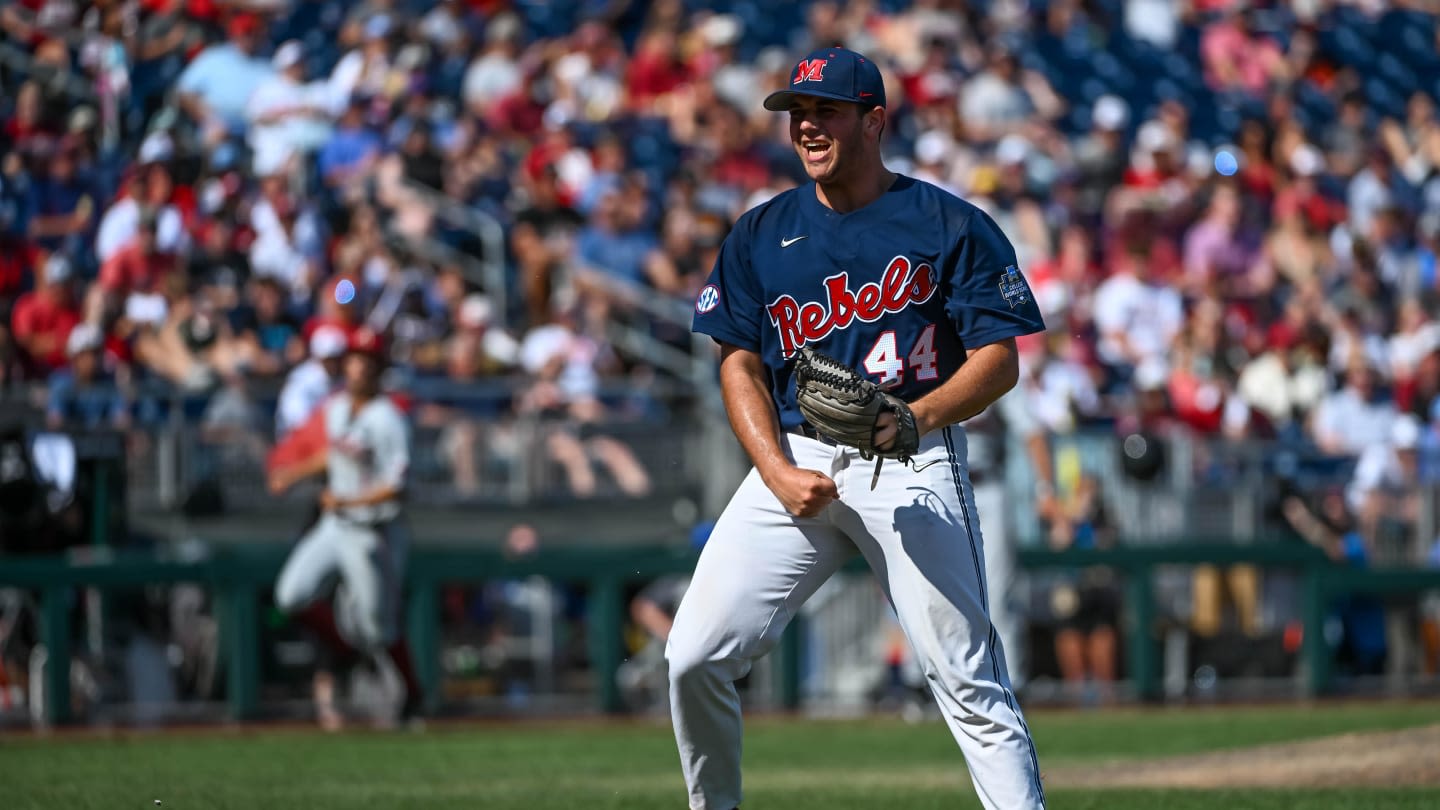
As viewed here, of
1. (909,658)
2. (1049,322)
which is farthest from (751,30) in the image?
(909,658)

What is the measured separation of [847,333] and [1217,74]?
613 inches

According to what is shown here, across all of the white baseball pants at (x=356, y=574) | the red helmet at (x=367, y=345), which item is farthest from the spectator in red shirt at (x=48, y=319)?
the white baseball pants at (x=356, y=574)

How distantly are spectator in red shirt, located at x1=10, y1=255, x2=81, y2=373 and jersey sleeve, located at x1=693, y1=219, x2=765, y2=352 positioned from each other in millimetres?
8902

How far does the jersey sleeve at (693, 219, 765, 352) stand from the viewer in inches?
216

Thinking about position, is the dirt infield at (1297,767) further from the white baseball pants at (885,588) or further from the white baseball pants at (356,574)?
the white baseball pants at (356,574)

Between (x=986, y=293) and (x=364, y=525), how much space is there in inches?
275

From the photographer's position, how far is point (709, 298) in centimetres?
553

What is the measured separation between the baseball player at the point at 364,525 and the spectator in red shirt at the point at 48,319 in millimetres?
2668

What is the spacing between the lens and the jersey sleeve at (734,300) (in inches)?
216

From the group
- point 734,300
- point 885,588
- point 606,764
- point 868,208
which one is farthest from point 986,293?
point 606,764

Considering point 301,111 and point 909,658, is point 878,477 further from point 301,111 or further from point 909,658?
point 301,111

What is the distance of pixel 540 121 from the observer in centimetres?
1683

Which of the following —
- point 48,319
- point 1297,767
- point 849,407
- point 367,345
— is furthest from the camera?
point 48,319

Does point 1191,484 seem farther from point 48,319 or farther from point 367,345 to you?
point 48,319
